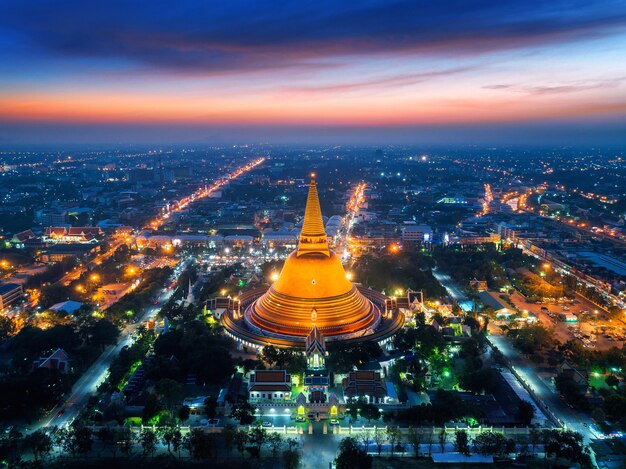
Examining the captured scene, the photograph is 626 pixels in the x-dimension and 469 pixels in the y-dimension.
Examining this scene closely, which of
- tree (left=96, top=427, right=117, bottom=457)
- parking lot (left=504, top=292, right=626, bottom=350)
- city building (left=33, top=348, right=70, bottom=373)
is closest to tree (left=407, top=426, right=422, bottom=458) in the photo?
tree (left=96, top=427, right=117, bottom=457)

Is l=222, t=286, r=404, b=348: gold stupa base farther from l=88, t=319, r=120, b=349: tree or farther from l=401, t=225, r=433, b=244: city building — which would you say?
l=401, t=225, r=433, b=244: city building

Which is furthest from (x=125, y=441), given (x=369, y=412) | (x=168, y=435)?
(x=369, y=412)

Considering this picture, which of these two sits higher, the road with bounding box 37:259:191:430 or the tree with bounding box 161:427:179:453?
the tree with bounding box 161:427:179:453

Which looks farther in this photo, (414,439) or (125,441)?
(125,441)

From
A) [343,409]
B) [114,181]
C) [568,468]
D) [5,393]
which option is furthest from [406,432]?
[114,181]

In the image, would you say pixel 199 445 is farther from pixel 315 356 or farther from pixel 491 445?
pixel 491 445
